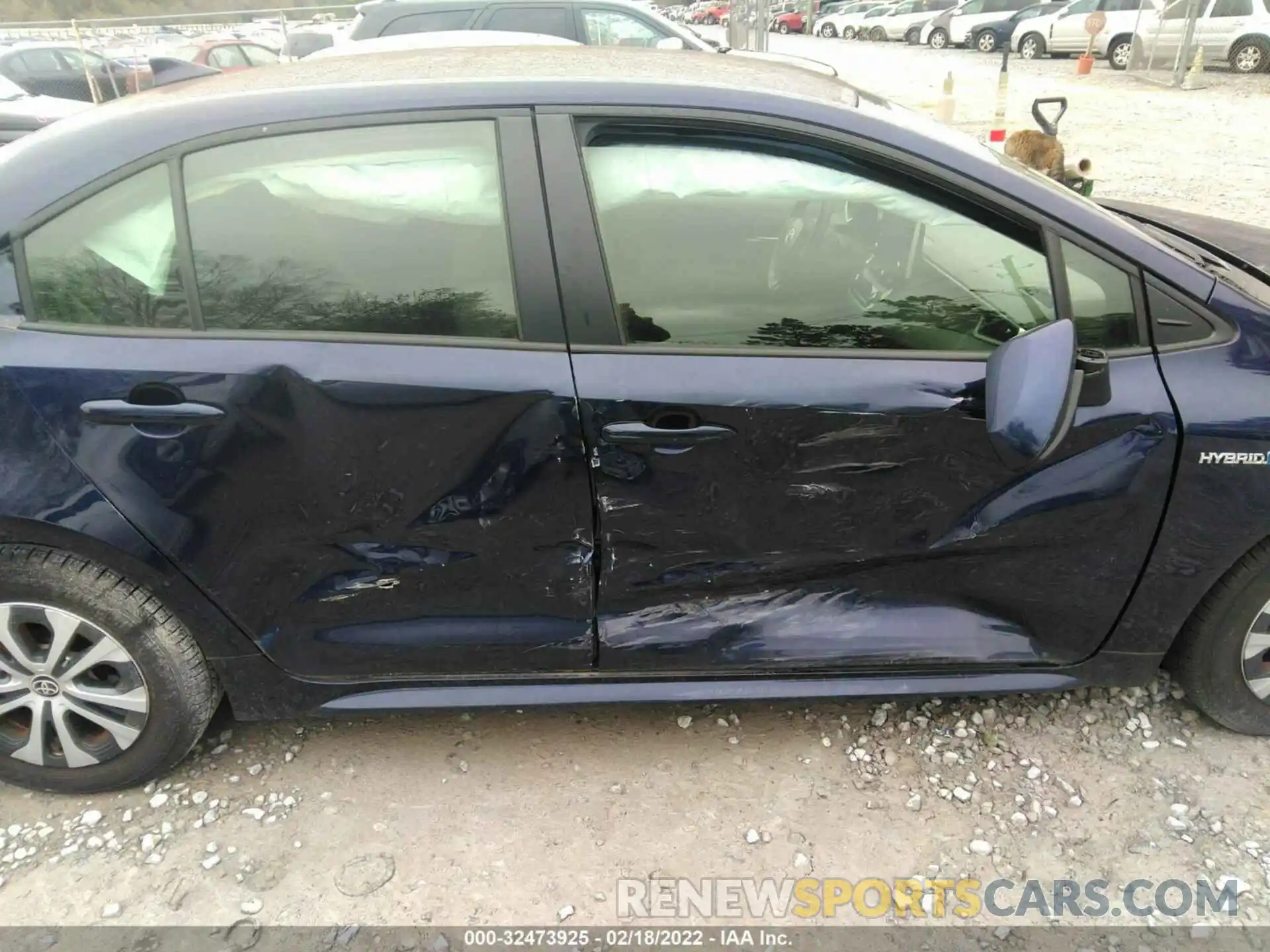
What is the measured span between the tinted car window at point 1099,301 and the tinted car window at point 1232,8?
18696 millimetres

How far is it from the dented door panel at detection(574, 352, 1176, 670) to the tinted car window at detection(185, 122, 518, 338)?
1.07 ft

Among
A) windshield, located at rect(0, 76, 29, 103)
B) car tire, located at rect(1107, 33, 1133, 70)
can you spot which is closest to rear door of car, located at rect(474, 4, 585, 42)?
windshield, located at rect(0, 76, 29, 103)

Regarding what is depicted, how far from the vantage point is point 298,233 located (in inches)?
74.8

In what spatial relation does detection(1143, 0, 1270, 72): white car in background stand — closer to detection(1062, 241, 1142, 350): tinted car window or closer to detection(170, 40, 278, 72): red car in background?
detection(170, 40, 278, 72): red car in background

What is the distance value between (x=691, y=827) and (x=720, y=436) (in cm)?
98

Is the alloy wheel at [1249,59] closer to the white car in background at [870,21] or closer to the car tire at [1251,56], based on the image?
the car tire at [1251,56]

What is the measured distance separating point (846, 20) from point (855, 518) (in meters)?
37.0

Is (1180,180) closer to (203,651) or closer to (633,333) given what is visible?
(633,333)

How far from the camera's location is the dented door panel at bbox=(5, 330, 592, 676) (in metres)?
1.85

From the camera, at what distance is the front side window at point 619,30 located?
841 centimetres

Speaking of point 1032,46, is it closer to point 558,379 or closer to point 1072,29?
point 1072,29

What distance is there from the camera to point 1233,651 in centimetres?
220

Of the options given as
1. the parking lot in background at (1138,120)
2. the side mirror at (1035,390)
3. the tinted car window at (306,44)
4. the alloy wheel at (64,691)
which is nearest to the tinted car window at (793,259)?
the side mirror at (1035,390)

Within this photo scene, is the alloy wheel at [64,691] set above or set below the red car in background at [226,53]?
below
